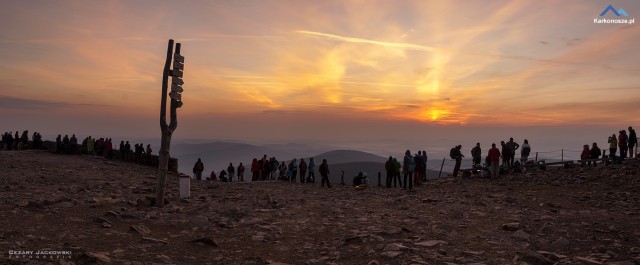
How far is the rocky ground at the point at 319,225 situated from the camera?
29.3 feet

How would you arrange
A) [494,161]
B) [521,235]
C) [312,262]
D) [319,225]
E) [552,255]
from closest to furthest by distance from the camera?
1. [312,262]
2. [552,255]
3. [521,235]
4. [319,225]
5. [494,161]

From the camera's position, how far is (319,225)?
1234cm

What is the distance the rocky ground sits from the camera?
895 cm

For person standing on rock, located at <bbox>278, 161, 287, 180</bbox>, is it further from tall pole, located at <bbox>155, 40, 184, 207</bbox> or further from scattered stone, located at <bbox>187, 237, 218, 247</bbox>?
scattered stone, located at <bbox>187, 237, 218, 247</bbox>

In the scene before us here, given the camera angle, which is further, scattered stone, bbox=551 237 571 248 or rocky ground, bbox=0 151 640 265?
scattered stone, bbox=551 237 571 248

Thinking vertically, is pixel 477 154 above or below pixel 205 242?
Result: above

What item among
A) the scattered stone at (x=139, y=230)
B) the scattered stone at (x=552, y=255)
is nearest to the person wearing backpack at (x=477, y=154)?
the scattered stone at (x=552, y=255)

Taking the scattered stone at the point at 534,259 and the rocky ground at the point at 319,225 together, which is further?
the rocky ground at the point at 319,225

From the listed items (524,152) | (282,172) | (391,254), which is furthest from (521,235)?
(282,172)

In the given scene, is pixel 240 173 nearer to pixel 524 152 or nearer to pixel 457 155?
pixel 457 155

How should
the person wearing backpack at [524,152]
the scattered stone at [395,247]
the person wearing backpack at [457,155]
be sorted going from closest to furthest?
the scattered stone at [395,247] < the person wearing backpack at [457,155] < the person wearing backpack at [524,152]

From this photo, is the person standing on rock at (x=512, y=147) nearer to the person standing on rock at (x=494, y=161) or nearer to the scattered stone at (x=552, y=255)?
the person standing on rock at (x=494, y=161)

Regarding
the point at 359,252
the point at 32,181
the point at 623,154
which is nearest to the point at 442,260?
the point at 359,252

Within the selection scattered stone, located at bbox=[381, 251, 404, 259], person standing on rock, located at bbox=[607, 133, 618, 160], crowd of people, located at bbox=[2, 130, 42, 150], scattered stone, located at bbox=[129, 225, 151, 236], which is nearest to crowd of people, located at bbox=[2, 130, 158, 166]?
crowd of people, located at bbox=[2, 130, 42, 150]
